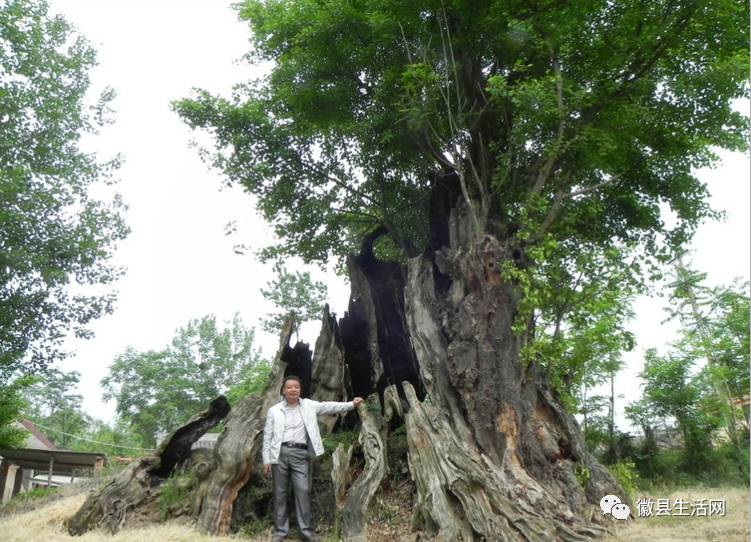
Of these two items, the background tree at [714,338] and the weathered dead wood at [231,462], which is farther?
the background tree at [714,338]

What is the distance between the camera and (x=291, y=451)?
597 cm

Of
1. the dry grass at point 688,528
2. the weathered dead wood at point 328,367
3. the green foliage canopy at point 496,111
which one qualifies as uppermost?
the green foliage canopy at point 496,111

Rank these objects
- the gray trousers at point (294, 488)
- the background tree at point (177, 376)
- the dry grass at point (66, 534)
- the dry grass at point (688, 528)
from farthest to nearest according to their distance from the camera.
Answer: the background tree at point (177, 376), the dry grass at point (66, 534), the gray trousers at point (294, 488), the dry grass at point (688, 528)

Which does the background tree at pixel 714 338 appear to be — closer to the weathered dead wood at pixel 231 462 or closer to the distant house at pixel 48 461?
the weathered dead wood at pixel 231 462

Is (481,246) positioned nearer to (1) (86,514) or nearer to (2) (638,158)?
(2) (638,158)

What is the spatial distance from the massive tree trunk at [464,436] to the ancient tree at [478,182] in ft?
0.09

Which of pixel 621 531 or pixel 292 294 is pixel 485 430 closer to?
pixel 621 531

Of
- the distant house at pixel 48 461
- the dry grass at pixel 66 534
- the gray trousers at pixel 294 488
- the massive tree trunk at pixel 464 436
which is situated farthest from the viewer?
the distant house at pixel 48 461

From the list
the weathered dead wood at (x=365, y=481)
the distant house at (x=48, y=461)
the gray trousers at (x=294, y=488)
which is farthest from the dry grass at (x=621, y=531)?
the distant house at (x=48, y=461)

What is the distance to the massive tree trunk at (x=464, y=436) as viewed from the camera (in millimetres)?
6082

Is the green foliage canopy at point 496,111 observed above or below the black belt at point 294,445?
above

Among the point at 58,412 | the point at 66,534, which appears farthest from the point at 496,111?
the point at 58,412

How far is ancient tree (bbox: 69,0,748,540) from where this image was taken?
708 cm

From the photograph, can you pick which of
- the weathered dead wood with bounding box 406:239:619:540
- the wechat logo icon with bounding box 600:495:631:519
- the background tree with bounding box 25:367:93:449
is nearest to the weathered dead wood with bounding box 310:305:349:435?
the weathered dead wood with bounding box 406:239:619:540
